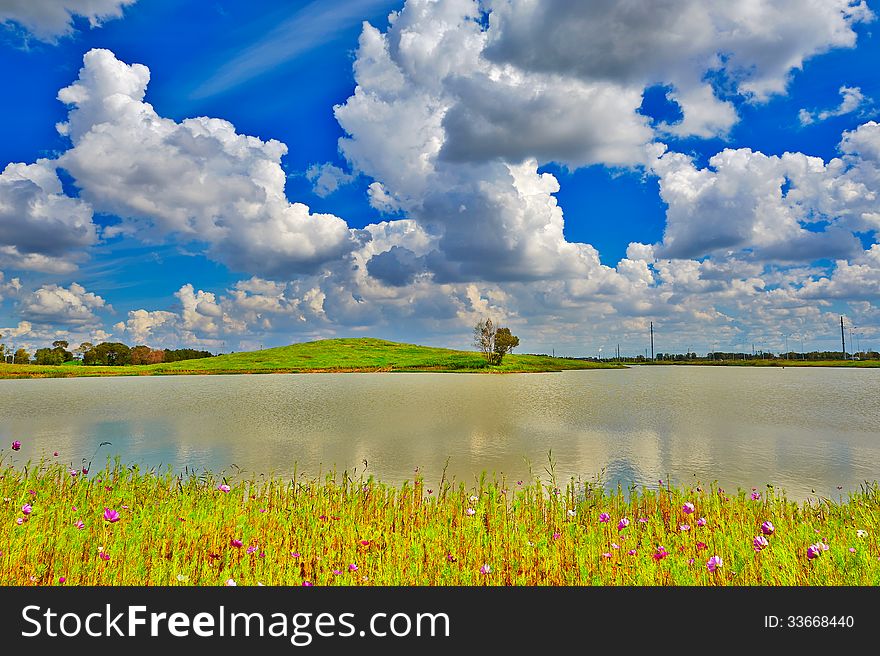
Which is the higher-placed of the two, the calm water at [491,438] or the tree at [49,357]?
the tree at [49,357]

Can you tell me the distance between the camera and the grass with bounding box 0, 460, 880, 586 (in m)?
7.66

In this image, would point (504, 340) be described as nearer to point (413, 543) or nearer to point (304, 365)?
point (304, 365)

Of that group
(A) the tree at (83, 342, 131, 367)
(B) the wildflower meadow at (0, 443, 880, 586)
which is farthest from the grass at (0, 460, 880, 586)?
(A) the tree at (83, 342, 131, 367)

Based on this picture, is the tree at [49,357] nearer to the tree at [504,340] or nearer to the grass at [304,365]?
the grass at [304,365]

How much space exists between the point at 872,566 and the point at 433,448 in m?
18.8

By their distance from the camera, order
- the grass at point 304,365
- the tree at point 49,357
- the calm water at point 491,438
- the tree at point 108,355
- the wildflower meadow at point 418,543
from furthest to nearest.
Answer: the tree at point 108,355
the tree at point 49,357
the grass at point 304,365
the calm water at point 491,438
the wildflower meadow at point 418,543

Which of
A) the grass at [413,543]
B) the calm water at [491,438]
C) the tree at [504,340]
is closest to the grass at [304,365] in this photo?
the tree at [504,340]

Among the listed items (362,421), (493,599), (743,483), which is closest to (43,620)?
(493,599)

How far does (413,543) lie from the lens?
8.96m

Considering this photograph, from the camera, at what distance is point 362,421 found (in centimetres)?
3681

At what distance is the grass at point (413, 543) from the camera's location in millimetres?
7664

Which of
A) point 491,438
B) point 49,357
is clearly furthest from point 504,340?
point 49,357

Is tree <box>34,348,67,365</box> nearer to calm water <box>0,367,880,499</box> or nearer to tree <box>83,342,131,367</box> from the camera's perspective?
tree <box>83,342,131,367</box>

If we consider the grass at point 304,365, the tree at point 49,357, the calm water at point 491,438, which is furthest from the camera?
the tree at point 49,357
